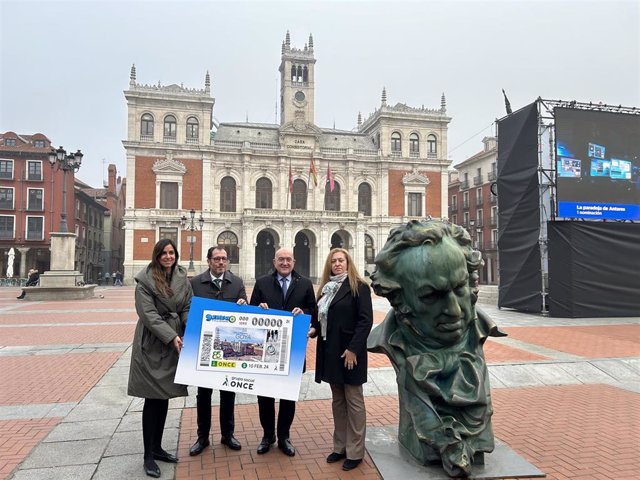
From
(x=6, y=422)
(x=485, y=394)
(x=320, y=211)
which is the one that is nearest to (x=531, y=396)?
(x=485, y=394)

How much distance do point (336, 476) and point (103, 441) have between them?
2.39 meters

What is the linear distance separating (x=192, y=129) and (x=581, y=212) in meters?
33.0

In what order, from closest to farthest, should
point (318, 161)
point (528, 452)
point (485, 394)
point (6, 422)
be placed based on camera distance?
point (485, 394), point (528, 452), point (6, 422), point (318, 161)

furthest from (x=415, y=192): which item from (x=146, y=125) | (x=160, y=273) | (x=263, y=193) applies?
(x=160, y=273)

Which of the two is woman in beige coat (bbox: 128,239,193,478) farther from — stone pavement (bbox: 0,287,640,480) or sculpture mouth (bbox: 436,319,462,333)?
sculpture mouth (bbox: 436,319,462,333)

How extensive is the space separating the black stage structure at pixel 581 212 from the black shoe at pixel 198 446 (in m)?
13.0

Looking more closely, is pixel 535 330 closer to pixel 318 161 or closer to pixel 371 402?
pixel 371 402

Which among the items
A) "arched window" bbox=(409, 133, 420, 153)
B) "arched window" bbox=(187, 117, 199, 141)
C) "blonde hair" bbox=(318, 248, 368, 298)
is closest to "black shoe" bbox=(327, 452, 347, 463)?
"blonde hair" bbox=(318, 248, 368, 298)

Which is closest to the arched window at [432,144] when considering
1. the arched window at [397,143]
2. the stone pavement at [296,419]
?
the arched window at [397,143]

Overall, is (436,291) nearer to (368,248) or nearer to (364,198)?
(368,248)

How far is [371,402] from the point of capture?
5.64m

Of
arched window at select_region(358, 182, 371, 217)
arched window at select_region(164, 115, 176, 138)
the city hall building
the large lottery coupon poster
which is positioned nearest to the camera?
the large lottery coupon poster

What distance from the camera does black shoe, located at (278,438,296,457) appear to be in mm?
3916

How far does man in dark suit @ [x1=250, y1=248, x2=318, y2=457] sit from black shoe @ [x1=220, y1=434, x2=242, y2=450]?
8.7 inches
